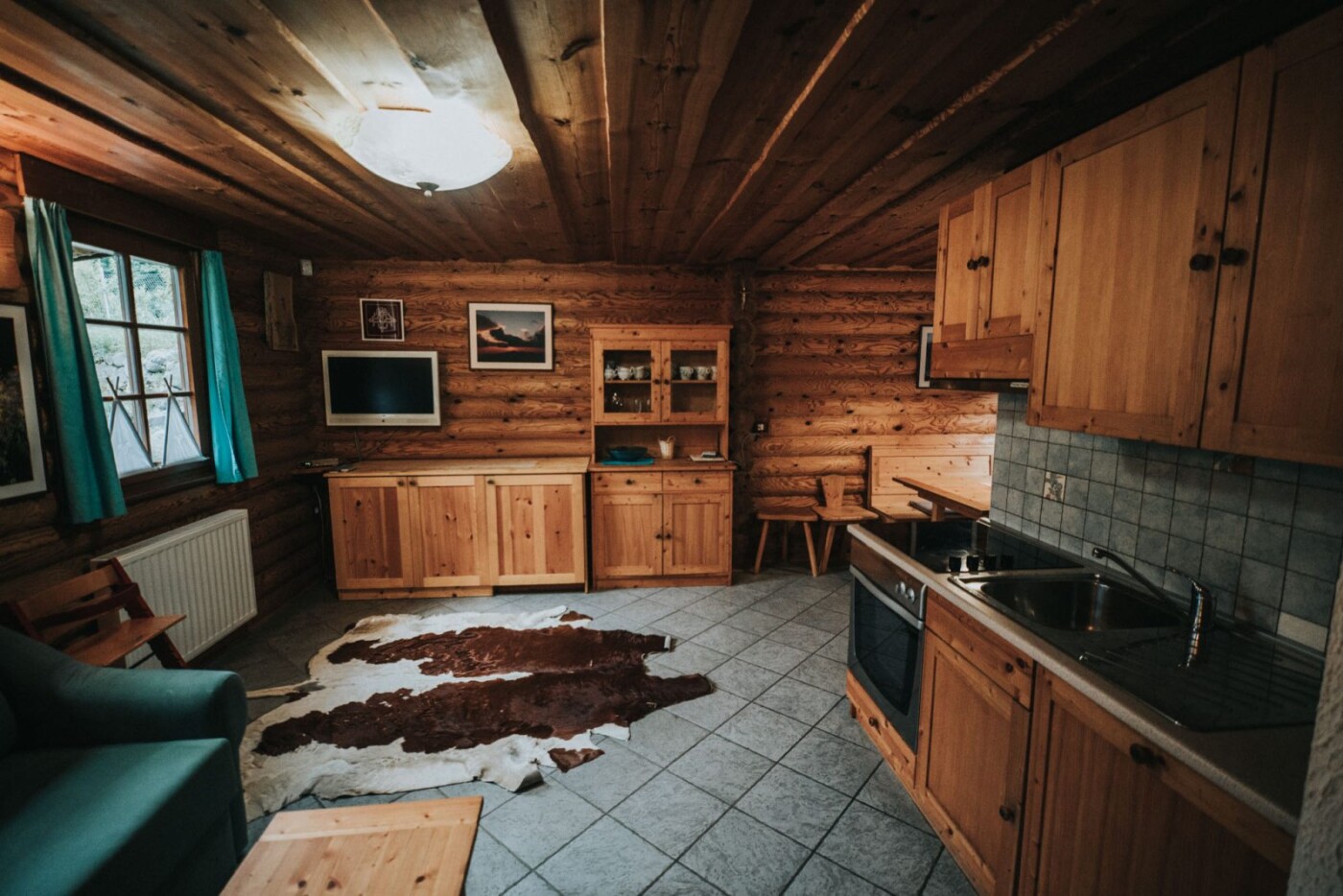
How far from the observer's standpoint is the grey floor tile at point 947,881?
174cm

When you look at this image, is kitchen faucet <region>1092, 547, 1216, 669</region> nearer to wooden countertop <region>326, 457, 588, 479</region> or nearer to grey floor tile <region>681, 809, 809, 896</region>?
grey floor tile <region>681, 809, 809, 896</region>

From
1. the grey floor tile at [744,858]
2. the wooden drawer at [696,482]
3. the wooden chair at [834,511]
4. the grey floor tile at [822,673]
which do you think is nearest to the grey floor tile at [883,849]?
the grey floor tile at [744,858]

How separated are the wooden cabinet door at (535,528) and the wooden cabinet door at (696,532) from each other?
0.63m

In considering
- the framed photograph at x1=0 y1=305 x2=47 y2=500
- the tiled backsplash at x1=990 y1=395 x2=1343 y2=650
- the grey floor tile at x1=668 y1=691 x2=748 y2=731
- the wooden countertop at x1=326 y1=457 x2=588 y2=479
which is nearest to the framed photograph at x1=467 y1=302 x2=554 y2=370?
the wooden countertop at x1=326 y1=457 x2=588 y2=479

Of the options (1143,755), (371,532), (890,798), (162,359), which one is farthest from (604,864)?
(162,359)

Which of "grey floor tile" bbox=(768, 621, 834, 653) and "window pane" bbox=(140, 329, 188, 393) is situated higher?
"window pane" bbox=(140, 329, 188, 393)

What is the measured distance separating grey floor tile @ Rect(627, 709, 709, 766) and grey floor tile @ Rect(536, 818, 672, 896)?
42 centimetres

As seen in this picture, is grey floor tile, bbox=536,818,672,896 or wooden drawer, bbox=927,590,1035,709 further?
grey floor tile, bbox=536,818,672,896

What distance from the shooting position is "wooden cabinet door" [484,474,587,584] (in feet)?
13.2

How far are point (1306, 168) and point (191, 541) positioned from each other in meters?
4.31

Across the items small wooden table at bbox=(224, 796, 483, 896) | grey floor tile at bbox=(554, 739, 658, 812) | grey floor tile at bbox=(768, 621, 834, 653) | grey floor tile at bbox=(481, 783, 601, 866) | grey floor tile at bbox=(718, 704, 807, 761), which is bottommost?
grey floor tile at bbox=(481, 783, 601, 866)

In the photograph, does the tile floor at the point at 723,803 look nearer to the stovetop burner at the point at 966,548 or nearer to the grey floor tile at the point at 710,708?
the grey floor tile at the point at 710,708

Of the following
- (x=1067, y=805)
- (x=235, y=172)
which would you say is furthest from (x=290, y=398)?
(x=1067, y=805)

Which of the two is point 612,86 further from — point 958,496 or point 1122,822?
point 958,496
